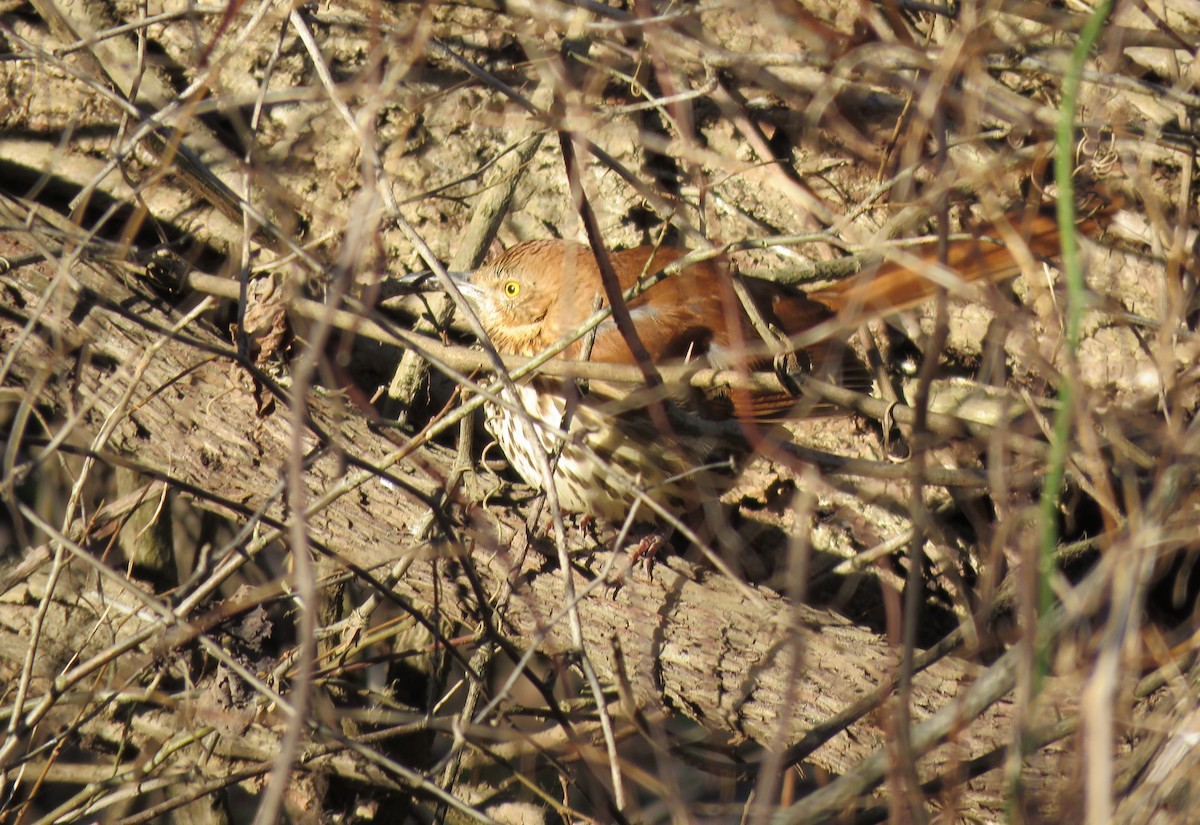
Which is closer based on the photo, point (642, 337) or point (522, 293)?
point (642, 337)

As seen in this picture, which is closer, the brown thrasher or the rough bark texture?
the rough bark texture

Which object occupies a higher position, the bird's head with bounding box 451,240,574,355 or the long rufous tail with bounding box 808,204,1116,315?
the long rufous tail with bounding box 808,204,1116,315

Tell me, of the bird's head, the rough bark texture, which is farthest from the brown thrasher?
the rough bark texture

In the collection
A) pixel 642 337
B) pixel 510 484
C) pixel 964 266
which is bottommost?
pixel 510 484

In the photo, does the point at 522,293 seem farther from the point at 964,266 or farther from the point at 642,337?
the point at 964,266

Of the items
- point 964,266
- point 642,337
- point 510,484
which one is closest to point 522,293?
point 642,337

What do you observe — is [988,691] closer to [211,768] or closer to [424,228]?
[211,768]

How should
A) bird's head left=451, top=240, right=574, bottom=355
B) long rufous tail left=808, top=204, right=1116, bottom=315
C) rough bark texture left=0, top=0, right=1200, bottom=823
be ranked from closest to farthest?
1. rough bark texture left=0, top=0, right=1200, bottom=823
2. long rufous tail left=808, top=204, right=1116, bottom=315
3. bird's head left=451, top=240, right=574, bottom=355

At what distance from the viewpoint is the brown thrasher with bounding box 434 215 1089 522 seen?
326cm

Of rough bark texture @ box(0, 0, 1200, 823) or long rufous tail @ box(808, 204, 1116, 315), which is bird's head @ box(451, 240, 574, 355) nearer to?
rough bark texture @ box(0, 0, 1200, 823)

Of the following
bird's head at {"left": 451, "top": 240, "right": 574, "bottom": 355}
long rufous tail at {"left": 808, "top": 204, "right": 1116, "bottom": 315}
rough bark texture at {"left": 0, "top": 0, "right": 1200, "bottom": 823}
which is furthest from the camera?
bird's head at {"left": 451, "top": 240, "right": 574, "bottom": 355}

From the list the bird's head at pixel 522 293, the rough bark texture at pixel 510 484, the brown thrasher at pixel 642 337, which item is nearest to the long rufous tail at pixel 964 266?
the brown thrasher at pixel 642 337

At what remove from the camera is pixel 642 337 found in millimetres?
3439

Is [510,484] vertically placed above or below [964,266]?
below
